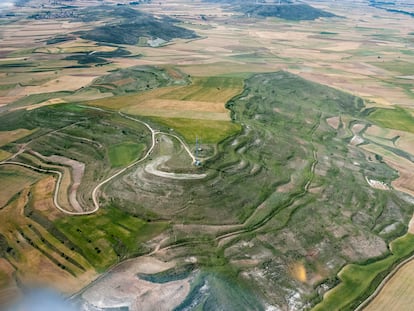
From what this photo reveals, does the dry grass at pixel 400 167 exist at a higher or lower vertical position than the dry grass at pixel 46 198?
lower

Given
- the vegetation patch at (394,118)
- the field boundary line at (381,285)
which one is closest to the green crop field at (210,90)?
the vegetation patch at (394,118)

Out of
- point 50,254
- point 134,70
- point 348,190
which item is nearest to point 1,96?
point 134,70

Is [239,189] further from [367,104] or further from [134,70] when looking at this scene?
[134,70]

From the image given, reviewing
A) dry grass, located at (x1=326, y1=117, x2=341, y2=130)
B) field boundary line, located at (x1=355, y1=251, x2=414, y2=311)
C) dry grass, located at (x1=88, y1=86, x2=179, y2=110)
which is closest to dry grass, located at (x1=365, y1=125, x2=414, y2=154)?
dry grass, located at (x1=326, y1=117, x2=341, y2=130)

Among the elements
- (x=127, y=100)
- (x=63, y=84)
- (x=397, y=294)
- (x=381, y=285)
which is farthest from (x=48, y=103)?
(x=397, y=294)

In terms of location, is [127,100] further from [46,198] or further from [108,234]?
[108,234]

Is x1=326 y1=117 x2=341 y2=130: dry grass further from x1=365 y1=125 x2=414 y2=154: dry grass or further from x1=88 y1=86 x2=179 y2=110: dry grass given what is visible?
x1=88 y1=86 x2=179 y2=110: dry grass

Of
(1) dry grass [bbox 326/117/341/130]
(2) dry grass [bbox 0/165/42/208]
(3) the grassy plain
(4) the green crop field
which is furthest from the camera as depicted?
(4) the green crop field

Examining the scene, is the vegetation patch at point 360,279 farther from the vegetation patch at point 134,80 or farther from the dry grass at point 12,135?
the vegetation patch at point 134,80

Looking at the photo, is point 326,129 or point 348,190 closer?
point 348,190
